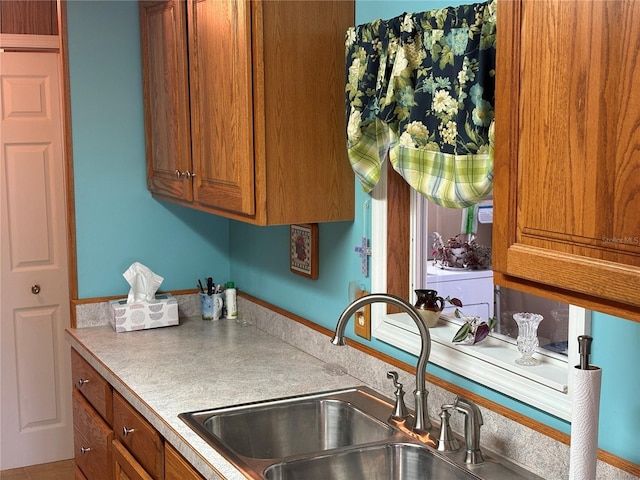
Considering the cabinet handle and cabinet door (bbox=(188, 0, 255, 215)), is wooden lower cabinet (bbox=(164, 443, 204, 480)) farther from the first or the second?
the cabinet handle

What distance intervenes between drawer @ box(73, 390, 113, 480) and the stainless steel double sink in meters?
0.68

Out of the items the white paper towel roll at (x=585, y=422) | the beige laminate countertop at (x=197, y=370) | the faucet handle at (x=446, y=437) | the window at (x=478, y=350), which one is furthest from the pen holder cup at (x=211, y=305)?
the white paper towel roll at (x=585, y=422)

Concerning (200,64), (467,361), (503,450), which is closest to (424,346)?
(467,361)

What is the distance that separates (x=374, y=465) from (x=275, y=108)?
1074 millimetres

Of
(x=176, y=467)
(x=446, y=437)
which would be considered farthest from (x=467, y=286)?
(x=176, y=467)

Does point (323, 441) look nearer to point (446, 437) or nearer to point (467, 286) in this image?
point (446, 437)

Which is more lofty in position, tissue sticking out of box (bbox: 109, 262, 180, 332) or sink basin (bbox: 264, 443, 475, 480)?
tissue sticking out of box (bbox: 109, 262, 180, 332)

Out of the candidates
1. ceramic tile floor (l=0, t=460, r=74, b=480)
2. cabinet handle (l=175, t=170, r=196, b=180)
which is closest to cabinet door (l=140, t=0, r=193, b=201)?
cabinet handle (l=175, t=170, r=196, b=180)

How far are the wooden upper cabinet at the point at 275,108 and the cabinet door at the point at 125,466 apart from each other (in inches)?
32.4

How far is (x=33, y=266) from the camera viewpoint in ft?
13.9

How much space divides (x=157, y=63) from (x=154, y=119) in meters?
0.23

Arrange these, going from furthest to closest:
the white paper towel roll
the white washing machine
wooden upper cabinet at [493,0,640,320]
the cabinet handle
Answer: the white washing machine, the cabinet handle, the white paper towel roll, wooden upper cabinet at [493,0,640,320]

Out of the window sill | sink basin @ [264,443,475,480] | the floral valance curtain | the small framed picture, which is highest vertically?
→ the floral valance curtain

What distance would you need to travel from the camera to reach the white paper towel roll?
1.54 metres
